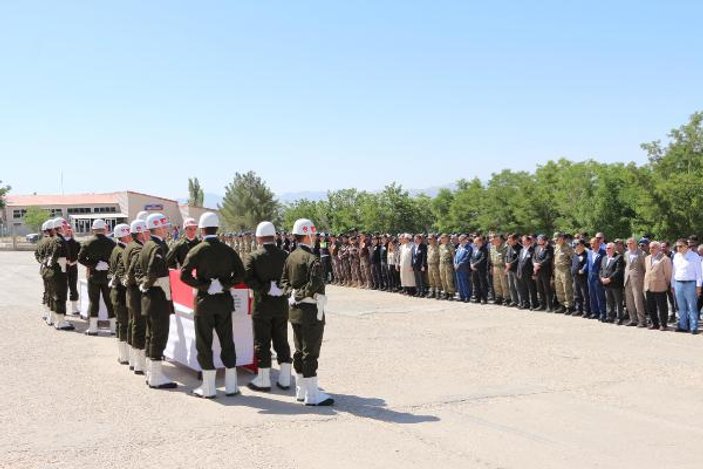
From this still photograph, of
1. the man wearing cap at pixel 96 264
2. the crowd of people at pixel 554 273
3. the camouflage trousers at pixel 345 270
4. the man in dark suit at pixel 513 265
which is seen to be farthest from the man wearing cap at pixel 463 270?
the man wearing cap at pixel 96 264

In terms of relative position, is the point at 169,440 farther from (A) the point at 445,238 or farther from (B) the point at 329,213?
(B) the point at 329,213

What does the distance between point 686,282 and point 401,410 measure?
8.32 meters

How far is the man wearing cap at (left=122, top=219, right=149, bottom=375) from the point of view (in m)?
9.51

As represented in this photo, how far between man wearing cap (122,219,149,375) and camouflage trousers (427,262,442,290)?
10.9 m

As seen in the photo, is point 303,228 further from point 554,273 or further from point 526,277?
point 526,277

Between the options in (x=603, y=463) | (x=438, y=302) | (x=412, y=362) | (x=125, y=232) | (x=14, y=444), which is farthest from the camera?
(x=438, y=302)

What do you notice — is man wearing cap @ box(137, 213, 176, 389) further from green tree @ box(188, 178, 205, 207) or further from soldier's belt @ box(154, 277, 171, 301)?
green tree @ box(188, 178, 205, 207)

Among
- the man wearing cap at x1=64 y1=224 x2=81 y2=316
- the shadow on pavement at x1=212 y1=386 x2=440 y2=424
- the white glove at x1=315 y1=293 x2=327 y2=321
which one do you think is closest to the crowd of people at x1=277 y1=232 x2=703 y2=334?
the shadow on pavement at x1=212 y1=386 x2=440 y2=424

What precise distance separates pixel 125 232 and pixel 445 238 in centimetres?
987

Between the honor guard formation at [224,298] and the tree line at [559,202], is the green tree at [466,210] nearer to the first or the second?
the tree line at [559,202]

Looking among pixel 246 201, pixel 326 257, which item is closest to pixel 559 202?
pixel 246 201

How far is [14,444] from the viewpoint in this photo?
21.9 feet

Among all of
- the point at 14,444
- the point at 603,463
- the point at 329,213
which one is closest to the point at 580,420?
the point at 603,463

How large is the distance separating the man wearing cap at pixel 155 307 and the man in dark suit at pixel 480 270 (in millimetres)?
10528
